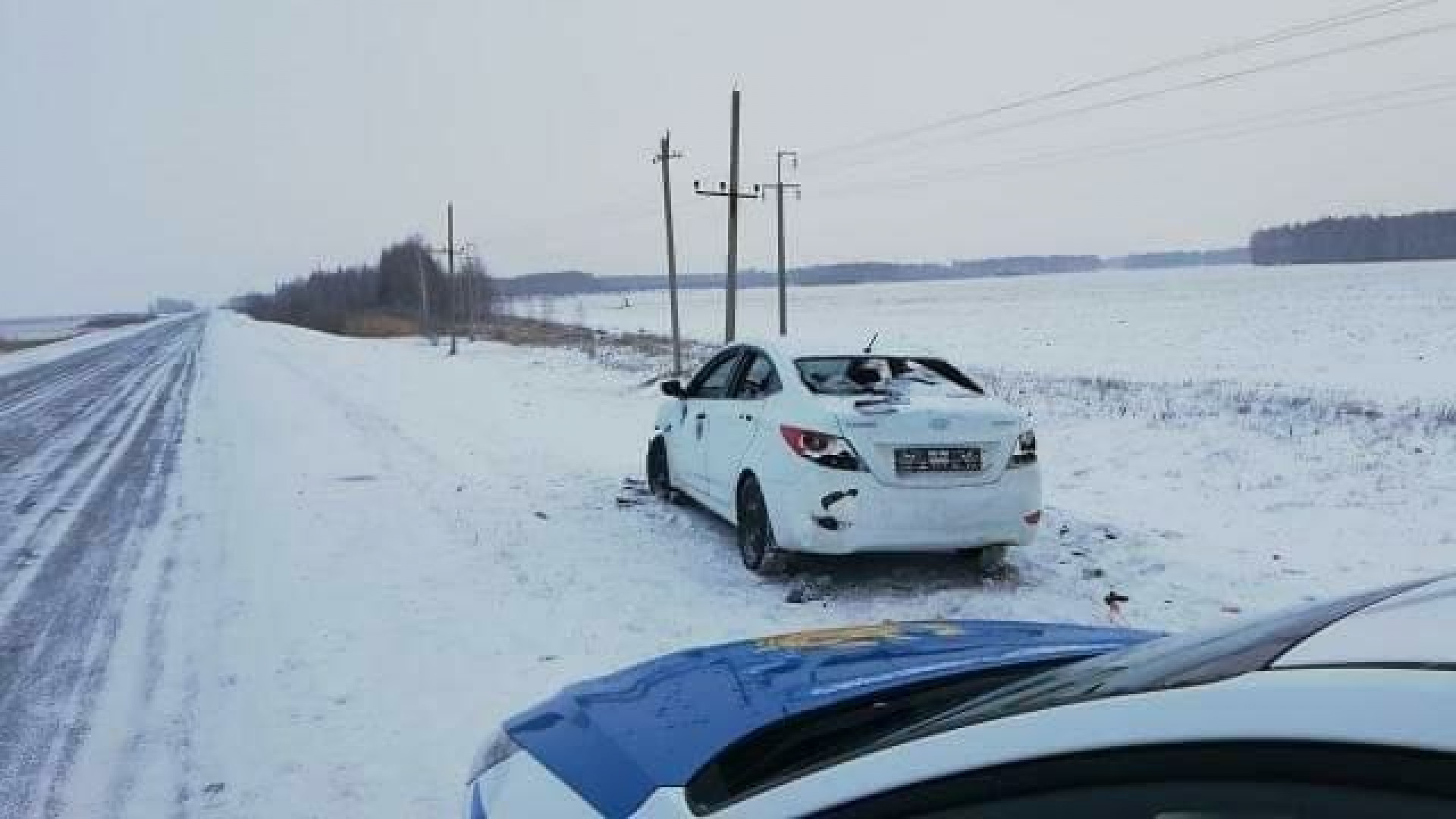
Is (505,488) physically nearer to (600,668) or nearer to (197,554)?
(197,554)

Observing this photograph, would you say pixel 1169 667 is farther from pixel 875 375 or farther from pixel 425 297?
pixel 425 297

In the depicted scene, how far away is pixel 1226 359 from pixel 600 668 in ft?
97.9

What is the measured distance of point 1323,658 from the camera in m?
1.33

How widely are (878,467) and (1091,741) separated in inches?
204

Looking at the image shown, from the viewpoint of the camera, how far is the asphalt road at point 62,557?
4.72 m

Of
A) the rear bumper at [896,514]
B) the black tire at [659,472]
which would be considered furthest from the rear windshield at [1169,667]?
the black tire at [659,472]

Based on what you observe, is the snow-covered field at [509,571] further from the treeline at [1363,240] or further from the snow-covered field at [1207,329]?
the treeline at [1363,240]

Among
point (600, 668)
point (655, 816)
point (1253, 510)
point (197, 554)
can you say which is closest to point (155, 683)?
point (600, 668)

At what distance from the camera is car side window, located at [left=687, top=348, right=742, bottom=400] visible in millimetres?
8375

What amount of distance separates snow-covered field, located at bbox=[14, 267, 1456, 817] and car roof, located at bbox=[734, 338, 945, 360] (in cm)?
139

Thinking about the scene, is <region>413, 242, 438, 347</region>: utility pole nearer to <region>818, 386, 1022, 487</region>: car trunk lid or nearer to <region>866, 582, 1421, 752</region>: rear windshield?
<region>818, 386, 1022, 487</region>: car trunk lid

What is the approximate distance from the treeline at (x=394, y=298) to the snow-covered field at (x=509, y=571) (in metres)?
40.4

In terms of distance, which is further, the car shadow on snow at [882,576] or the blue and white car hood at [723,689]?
the car shadow on snow at [882,576]

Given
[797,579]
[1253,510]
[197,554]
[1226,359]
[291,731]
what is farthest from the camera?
[1226,359]
